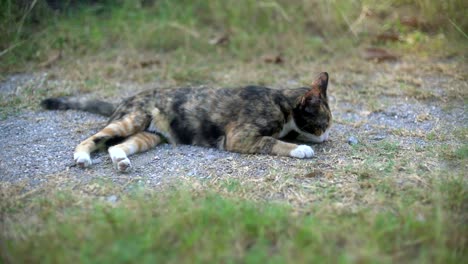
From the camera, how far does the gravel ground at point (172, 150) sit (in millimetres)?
4117

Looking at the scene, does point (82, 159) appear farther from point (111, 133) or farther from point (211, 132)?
point (211, 132)

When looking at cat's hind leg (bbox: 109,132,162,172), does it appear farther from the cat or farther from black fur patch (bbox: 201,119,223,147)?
black fur patch (bbox: 201,119,223,147)

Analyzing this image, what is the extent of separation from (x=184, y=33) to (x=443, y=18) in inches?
145

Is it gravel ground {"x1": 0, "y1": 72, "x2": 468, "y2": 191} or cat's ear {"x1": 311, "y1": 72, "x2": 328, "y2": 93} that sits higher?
cat's ear {"x1": 311, "y1": 72, "x2": 328, "y2": 93}

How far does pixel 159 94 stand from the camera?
5043 mm

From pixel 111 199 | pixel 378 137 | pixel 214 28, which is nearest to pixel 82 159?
pixel 111 199

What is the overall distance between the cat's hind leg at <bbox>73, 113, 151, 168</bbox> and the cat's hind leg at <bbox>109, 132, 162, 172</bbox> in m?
0.08

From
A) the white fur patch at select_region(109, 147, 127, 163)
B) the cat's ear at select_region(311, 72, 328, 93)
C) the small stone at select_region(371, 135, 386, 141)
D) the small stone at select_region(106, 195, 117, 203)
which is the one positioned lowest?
the small stone at select_region(371, 135, 386, 141)

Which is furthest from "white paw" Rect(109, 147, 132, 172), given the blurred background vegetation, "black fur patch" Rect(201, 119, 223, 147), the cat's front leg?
the blurred background vegetation

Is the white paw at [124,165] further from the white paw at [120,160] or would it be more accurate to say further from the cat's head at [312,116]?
the cat's head at [312,116]

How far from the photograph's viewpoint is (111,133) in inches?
184

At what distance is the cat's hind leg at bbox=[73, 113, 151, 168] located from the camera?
13.9 feet

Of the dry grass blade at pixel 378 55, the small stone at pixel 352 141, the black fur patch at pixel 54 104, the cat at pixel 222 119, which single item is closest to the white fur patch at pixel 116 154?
the cat at pixel 222 119

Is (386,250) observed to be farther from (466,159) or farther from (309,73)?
(309,73)
